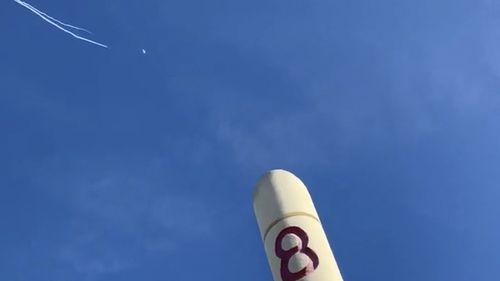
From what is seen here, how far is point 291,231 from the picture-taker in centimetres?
3553

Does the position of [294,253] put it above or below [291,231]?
below

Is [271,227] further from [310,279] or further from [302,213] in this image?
[310,279]

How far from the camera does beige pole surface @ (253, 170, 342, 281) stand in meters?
33.7

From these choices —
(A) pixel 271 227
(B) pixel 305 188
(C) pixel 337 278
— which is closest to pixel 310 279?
(C) pixel 337 278

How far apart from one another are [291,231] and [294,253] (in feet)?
5.05

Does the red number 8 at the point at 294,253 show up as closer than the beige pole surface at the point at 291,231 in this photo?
Yes

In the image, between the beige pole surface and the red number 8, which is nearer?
the red number 8

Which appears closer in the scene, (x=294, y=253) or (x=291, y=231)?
(x=294, y=253)

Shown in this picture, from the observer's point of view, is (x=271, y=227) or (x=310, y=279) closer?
(x=310, y=279)

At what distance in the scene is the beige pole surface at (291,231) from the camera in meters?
33.7

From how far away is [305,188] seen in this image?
130 ft

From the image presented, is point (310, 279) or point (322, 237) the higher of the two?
point (322, 237)

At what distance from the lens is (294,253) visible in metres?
34.3

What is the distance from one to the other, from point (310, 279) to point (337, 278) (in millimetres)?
1357
